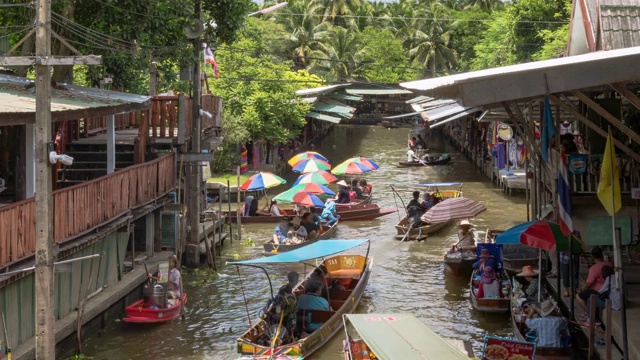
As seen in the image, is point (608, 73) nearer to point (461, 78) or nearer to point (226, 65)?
point (461, 78)

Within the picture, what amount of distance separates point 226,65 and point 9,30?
78.4ft

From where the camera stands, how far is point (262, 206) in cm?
3794

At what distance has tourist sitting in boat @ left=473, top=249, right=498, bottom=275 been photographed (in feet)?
70.5

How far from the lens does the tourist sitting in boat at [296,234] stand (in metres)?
27.4

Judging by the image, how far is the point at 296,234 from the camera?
91.2ft

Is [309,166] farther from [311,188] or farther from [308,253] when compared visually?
[308,253]

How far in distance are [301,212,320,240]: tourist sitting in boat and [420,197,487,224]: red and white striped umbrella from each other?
3.59 metres

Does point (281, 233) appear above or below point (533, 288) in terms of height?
above

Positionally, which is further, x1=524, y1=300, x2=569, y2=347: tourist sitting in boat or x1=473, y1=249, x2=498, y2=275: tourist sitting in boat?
x1=473, y1=249, x2=498, y2=275: tourist sitting in boat

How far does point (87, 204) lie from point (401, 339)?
331 inches

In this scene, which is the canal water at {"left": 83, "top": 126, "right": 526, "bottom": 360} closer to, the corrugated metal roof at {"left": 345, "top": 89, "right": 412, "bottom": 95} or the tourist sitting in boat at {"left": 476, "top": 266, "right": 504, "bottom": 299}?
the tourist sitting in boat at {"left": 476, "top": 266, "right": 504, "bottom": 299}

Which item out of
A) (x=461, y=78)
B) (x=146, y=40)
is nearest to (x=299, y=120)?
(x=146, y=40)

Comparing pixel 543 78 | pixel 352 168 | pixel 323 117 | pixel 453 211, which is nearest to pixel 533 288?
pixel 543 78

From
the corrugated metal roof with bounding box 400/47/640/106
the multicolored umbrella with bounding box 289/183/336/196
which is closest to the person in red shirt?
the corrugated metal roof with bounding box 400/47/640/106
